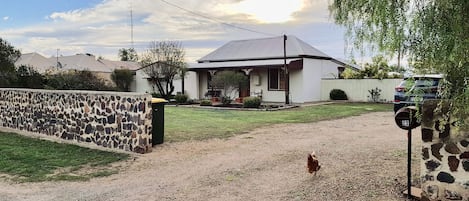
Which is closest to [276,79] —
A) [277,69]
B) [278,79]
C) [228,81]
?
[278,79]

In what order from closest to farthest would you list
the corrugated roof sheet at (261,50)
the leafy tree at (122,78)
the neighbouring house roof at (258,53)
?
1. the neighbouring house roof at (258,53)
2. the corrugated roof sheet at (261,50)
3. the leafy tree at (122,78)

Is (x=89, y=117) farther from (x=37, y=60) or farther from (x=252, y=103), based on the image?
(x=37, y=60)

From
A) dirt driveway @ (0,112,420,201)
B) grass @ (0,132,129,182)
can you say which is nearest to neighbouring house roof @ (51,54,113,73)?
grass @ (0,132,129,182)

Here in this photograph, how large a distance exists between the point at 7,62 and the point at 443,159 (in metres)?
24.2

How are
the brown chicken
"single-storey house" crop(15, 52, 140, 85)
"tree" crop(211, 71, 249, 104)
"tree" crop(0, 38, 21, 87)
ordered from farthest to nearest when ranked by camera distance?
"single-storey house" crop(15, 52, 140, 85), "tree" crop(211, 71, 249, 104), "tree" crop(0, 38, 21, 87), the brown chicken

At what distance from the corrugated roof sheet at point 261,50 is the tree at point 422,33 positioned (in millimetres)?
21769

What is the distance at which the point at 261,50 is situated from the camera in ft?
96.9

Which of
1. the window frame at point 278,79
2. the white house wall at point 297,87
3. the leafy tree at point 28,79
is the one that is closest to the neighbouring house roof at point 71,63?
the leafy tree at point 28,79

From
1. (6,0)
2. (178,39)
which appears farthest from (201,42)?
(6,0)

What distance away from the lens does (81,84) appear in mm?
26562

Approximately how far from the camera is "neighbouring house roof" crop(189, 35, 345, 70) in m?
26.8

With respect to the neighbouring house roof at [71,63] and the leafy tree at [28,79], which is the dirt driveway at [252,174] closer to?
the leafy tree at [28,79]

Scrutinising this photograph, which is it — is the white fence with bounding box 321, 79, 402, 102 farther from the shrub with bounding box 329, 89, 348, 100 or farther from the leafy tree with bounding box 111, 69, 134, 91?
the leafy tree with bounding box 111, 69, 134, 91

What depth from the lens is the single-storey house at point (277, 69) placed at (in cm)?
2580
